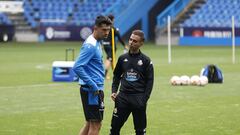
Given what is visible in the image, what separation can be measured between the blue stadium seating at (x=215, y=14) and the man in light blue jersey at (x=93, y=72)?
147 feet

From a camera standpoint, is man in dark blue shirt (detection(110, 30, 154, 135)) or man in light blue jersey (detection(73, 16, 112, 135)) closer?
man in light blue jersey (detection(73, 16, 112, 135))

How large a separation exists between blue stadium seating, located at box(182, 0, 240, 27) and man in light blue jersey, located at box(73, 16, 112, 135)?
44765mm

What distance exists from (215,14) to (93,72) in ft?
157

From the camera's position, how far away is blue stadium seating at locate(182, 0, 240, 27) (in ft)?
179

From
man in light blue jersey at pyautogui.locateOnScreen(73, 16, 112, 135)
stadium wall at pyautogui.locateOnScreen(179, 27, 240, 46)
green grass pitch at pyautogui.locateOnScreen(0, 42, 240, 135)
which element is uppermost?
man in light blue jersey at pyautogui.locateOnScreen(73, 16, 112, 135)

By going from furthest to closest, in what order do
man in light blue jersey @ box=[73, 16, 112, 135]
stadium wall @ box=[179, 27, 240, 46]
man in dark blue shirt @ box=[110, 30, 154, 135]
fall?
stadium wall @ box=[179, 27, 240, 46]
man in dark blue shirt @ box=[110, 30, 154, 135]
man in light blue jersey @ box=[73, 16, 112, 135]

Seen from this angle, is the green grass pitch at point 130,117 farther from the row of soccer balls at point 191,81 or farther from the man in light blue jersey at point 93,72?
the man in light blue jersey at point 93,72

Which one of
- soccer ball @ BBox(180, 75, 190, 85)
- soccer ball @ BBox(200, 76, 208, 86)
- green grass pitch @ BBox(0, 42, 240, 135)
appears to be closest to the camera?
green grass pitch @ BBox(0, 42, 240, 135)

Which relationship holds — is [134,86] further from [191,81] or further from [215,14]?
[215,14]

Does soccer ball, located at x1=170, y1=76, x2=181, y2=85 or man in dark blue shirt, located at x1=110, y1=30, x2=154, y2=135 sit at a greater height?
man in dark blue shirt, located at x1=110, y1=30, x2=154, y2=135

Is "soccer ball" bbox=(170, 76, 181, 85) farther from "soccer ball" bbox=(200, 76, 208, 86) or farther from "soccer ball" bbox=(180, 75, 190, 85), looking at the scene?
"soccer ball" bbox=(200, 76, 208, 86)

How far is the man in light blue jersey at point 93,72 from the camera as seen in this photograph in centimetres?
908

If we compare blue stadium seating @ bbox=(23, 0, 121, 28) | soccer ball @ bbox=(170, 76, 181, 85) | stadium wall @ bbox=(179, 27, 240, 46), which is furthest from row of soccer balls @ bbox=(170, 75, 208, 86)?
blue stadium seating @ bbox=(23, 0, 121, 28)

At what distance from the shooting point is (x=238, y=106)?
1542 cm
